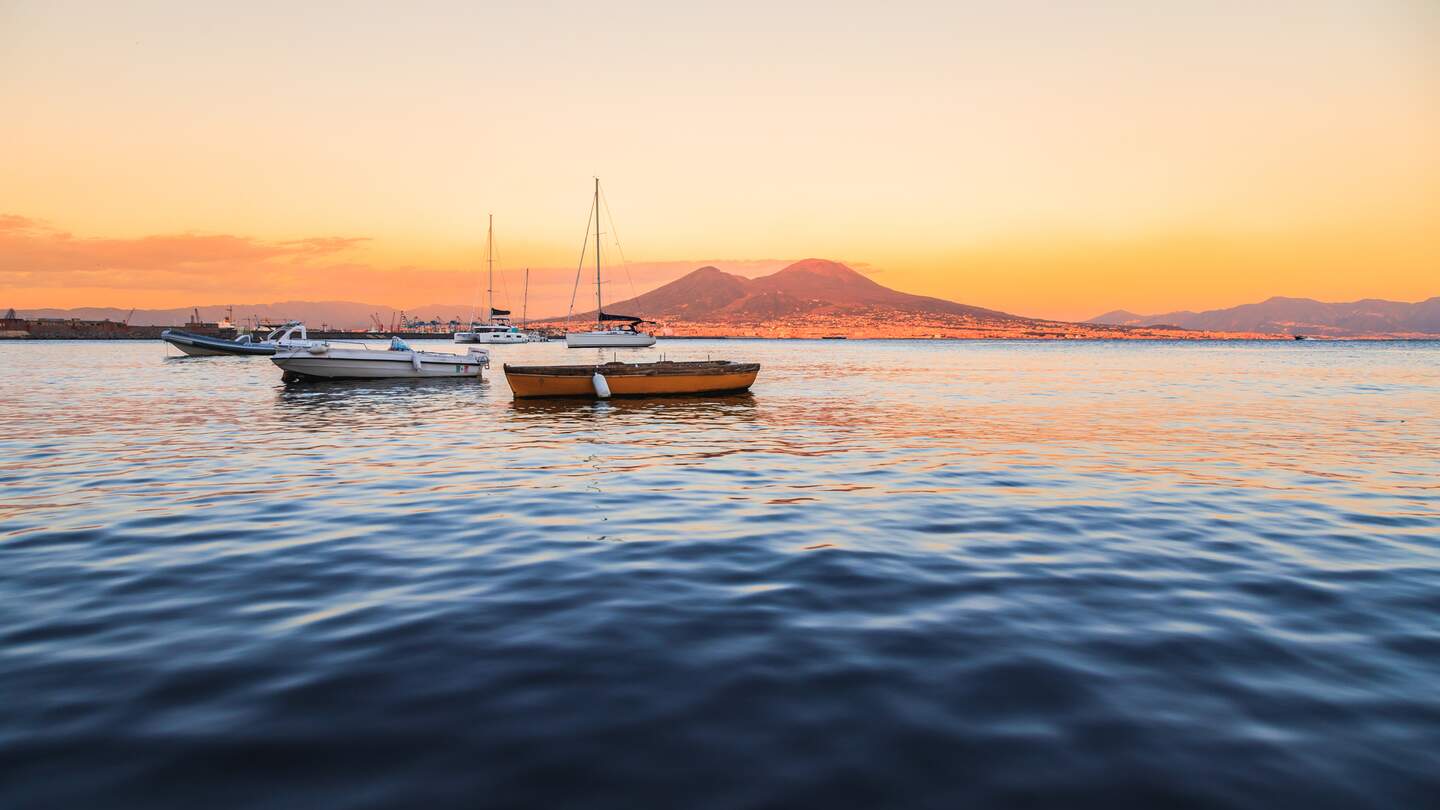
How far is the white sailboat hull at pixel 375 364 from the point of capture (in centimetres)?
3866

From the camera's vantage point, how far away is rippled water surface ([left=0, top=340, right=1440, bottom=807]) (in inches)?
168

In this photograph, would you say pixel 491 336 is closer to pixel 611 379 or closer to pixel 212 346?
pixel 212 346

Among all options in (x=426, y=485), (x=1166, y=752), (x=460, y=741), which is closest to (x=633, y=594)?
(x=460, y=741)

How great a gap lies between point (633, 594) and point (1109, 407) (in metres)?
28.4

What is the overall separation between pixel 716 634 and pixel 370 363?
128 ft

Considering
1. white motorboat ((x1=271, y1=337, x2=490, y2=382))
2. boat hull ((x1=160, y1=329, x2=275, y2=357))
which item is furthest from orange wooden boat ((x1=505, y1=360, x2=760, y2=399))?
boat hull ((x1=160, y1=329, x2=275, y2=357))

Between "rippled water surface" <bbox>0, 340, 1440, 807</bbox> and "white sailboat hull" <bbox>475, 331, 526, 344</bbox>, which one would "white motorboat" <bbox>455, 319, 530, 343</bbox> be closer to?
"white sailboat hull" <bbox>475, 331, 526, 344</bbox>

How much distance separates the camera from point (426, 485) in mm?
13891

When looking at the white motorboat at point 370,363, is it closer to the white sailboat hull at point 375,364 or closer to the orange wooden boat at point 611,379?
the white sailboat hull at point 375,364

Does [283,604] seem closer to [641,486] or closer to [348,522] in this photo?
[348,522]

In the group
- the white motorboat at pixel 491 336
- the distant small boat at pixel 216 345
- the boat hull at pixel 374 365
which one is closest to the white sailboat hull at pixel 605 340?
the white motorboat at pixel 491 336

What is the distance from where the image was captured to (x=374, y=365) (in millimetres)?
40875

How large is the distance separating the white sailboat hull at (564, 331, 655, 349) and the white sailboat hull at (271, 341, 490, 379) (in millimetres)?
66774

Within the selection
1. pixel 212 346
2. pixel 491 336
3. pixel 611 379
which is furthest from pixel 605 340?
pixel 611 379
